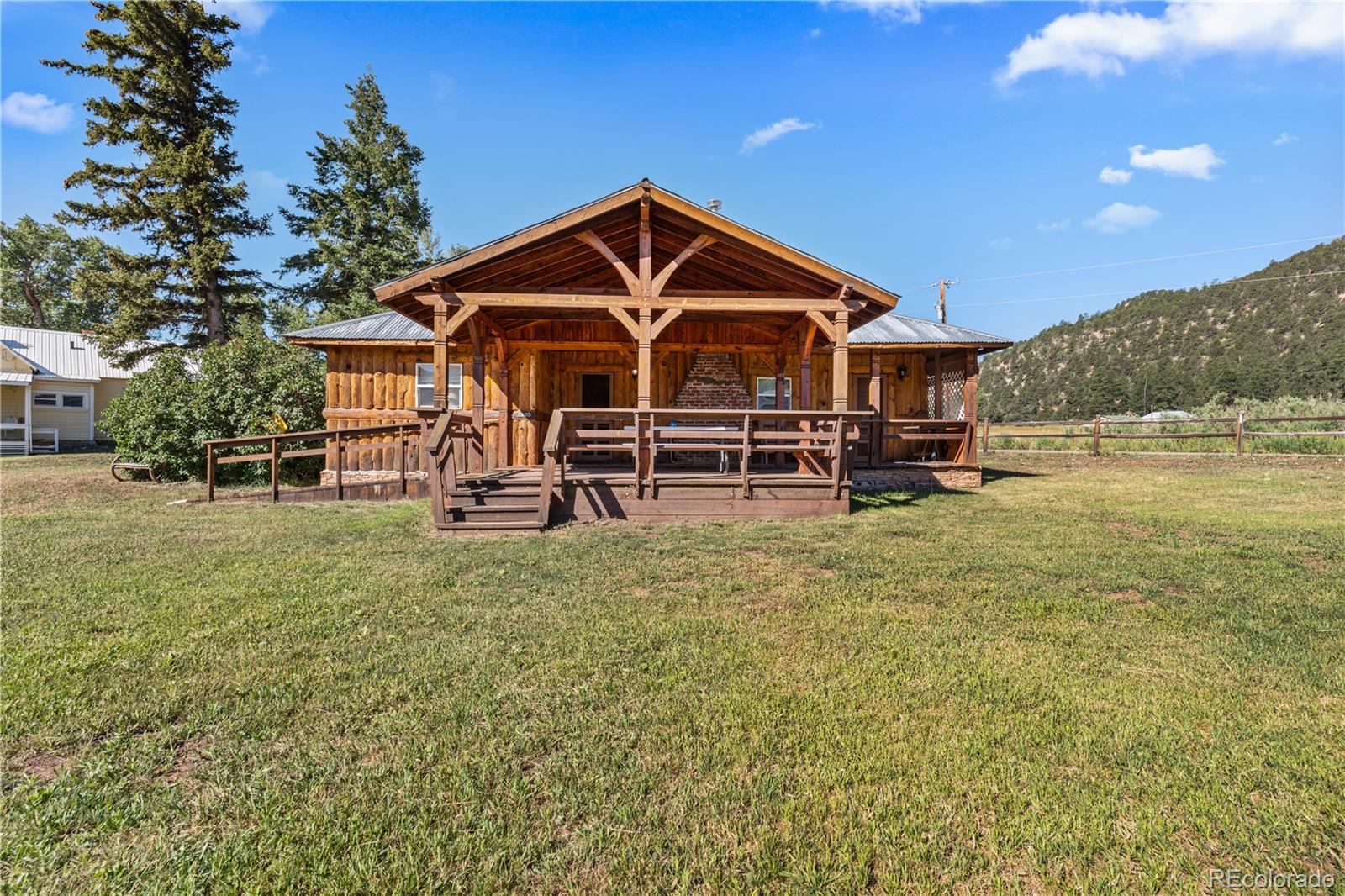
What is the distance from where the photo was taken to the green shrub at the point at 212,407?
1326cm

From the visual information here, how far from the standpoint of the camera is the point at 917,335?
1385 cm

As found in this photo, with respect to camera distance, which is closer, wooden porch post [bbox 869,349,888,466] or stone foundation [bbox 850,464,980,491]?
stone foundation [bbox 850,464,980,491]

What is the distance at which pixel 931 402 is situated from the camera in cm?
1509

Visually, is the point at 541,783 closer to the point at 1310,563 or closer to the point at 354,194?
the point at 1310,563

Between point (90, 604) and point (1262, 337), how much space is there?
231 ft

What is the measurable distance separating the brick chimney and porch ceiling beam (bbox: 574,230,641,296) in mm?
4974

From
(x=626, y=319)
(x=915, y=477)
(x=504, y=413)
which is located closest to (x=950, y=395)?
(x=915, y=477)

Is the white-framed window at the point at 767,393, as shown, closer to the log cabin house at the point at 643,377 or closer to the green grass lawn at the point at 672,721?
the log cabin house at the point at 643,377

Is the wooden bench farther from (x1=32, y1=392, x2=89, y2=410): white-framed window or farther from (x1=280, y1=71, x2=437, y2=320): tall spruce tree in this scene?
(x1=32, y1=392, x2=89, y2=410): white-framed window

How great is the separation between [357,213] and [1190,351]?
69.5m

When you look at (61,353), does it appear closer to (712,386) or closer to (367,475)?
(367,475)

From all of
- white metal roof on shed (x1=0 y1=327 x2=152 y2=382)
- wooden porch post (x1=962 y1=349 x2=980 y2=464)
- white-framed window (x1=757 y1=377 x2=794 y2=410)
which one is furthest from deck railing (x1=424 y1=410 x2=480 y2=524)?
white metal roof on shed (x1=0 y1=327 x2=152 y2=382)

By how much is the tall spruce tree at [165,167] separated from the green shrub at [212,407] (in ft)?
21.2

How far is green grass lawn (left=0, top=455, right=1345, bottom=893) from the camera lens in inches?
76.4
